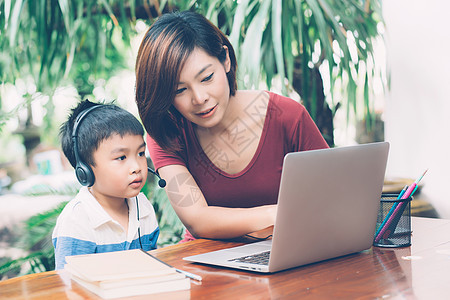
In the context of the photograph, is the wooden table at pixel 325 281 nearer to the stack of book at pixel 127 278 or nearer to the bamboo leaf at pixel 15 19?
the stack of book at pixel 127 278

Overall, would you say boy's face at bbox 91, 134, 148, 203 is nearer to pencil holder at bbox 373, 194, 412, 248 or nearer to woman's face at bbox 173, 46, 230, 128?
woman's face at bbox 173, 46, 230, 128

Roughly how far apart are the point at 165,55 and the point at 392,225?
0.67m

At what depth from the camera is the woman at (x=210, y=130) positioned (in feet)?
4.09

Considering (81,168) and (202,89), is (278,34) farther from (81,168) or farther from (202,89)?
(81,168)

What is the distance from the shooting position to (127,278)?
77 centimetres

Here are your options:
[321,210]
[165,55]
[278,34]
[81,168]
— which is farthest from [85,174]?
[278,34]

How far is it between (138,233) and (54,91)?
1442mm

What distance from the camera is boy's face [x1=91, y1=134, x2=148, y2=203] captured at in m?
1.22

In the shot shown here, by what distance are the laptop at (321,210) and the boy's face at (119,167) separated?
0.32 m

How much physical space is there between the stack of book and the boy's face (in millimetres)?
382

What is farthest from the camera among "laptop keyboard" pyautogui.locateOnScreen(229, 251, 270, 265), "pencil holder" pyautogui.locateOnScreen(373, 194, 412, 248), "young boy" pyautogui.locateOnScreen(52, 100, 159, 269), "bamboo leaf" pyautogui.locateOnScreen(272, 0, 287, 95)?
"bamboo leaf" pyautogui.locateOnScreen(272, 0, 287, 95)

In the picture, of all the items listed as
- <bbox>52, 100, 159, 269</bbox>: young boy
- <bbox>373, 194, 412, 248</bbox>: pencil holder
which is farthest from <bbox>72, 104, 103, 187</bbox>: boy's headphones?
<bbox>373, 194, 412, 248</bbox>: pencil holder

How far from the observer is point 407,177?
2.53 m

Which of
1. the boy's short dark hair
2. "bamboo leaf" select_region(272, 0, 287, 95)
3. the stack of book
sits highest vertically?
"bamboo leaf" select_region(272, 0, 287, 95)
